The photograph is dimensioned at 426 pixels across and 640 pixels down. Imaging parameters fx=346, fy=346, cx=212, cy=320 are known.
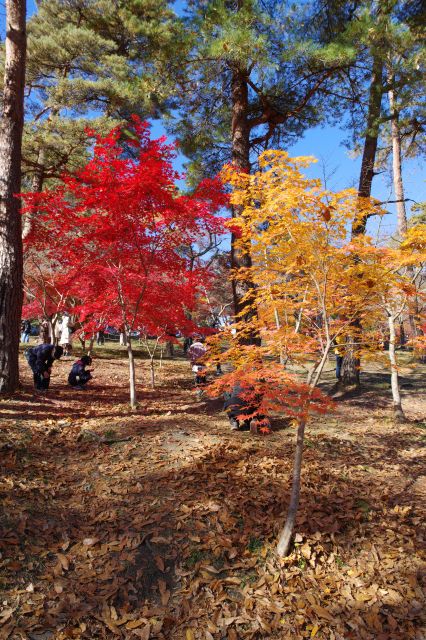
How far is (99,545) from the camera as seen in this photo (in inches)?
127

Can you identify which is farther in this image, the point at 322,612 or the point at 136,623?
the point at 322,612

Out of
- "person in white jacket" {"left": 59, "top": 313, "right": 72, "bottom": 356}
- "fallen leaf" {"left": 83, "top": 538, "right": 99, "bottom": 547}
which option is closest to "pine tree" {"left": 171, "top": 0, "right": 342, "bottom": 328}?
"fallen leaf" {"left": 83, "top": 538, "right": 99, "bottom": 547}

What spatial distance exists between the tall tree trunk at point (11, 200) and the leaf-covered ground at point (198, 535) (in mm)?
1157

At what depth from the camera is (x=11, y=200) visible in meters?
6.13

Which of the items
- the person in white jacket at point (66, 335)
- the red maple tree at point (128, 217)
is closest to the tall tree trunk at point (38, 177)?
the red maple tree at point (128, 217)

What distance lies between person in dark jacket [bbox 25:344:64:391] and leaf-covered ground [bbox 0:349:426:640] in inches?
70.9

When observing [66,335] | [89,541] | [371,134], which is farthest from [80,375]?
[371,134]

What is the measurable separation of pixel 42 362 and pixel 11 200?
3.29 metres

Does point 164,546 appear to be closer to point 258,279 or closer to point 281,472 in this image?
point 281,472

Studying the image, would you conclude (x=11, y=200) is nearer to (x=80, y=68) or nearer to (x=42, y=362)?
(x=42, y=362)

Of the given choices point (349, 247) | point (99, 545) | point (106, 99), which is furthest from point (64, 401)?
point (106, 99)

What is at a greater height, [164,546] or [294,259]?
[294,259]

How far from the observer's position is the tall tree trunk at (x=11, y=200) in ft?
19.9

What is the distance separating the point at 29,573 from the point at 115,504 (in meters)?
1.01
